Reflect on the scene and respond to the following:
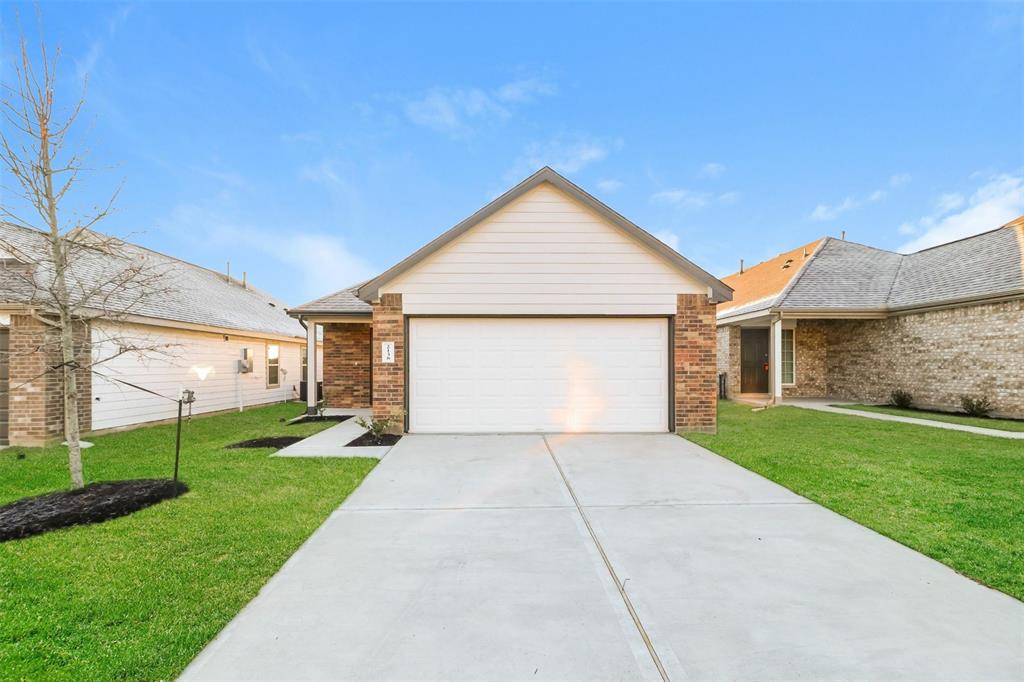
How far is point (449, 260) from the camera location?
28.6 ft

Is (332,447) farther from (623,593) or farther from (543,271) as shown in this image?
(623,593)

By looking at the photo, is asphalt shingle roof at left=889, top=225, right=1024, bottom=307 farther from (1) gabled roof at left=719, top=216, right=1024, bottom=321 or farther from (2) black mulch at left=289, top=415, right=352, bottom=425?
(2) black mulch at left=289, top=415, right=352, bottom=425

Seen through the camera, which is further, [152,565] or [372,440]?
[372,440]

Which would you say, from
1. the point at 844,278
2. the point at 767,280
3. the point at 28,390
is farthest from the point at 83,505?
the point at 767,280

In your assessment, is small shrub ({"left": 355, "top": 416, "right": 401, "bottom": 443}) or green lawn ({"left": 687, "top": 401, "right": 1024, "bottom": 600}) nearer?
green lawn ({"left": 687, "top": 401, "right": 1024, "bottom": 600})

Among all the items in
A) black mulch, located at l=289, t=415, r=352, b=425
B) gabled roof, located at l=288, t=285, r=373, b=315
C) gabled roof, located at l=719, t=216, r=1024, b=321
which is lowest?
black mulch, located at l=289, t=415, r=352, b=425

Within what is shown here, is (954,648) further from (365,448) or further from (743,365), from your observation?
(743,365)

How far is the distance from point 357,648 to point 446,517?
6.52ft

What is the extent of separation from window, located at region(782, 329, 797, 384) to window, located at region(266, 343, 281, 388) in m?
18.4

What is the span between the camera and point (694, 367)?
8.76 metres

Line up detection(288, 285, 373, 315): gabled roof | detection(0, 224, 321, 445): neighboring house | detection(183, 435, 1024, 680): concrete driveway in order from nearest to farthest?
detection(183, 435, 1024, 680): concrete driveway < detection(0, 224, 321, 445): neighboring house < detection(288, 285, 373, 315): gabled roof

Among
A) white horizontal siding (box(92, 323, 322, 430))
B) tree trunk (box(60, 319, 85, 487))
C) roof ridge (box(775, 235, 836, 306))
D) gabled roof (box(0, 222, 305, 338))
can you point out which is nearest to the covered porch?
Answer: roof ridge (box(775, 235, 836, 306))

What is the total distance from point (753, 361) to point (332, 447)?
15.0 m

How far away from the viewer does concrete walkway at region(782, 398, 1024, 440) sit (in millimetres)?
8719
